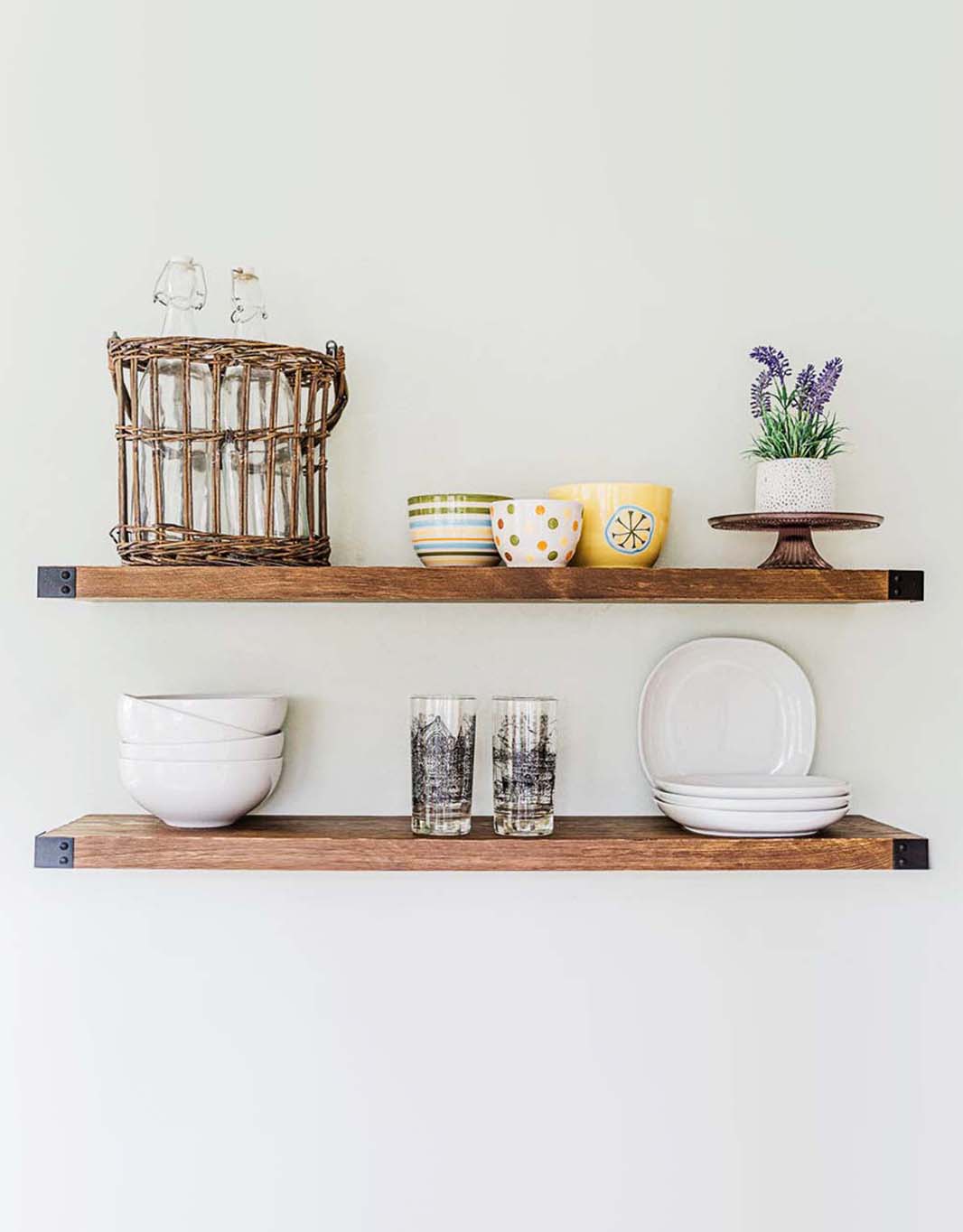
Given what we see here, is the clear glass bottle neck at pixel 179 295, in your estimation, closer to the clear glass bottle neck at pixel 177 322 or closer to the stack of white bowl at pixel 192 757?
the clear glass bottle neck at pixel 177 322

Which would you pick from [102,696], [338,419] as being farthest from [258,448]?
[102,696]

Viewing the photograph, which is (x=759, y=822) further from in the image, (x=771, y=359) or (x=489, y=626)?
(x=771, y=359)

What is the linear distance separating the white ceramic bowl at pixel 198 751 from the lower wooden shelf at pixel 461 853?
0.28ft

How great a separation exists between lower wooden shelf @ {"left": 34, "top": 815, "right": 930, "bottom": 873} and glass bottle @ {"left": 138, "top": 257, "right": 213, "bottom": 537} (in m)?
0.34

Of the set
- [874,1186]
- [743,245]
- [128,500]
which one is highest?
[743,245]

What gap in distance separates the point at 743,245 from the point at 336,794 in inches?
33.1

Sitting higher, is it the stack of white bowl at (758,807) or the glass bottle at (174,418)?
the glass bottle at (174,418)

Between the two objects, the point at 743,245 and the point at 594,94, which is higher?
the point at 594,94

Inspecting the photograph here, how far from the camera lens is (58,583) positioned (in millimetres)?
1309

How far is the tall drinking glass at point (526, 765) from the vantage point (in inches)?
53.1

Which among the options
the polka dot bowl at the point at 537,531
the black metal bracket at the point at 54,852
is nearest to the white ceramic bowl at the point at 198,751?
the black metal bracket at the point at 54,852

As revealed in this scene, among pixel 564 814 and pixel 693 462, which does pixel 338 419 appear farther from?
pixel 564 814

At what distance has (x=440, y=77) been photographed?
Result: 4.93ft

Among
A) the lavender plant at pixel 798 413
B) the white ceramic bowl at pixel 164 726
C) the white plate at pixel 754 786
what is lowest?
the white plate at pixel 754 786
